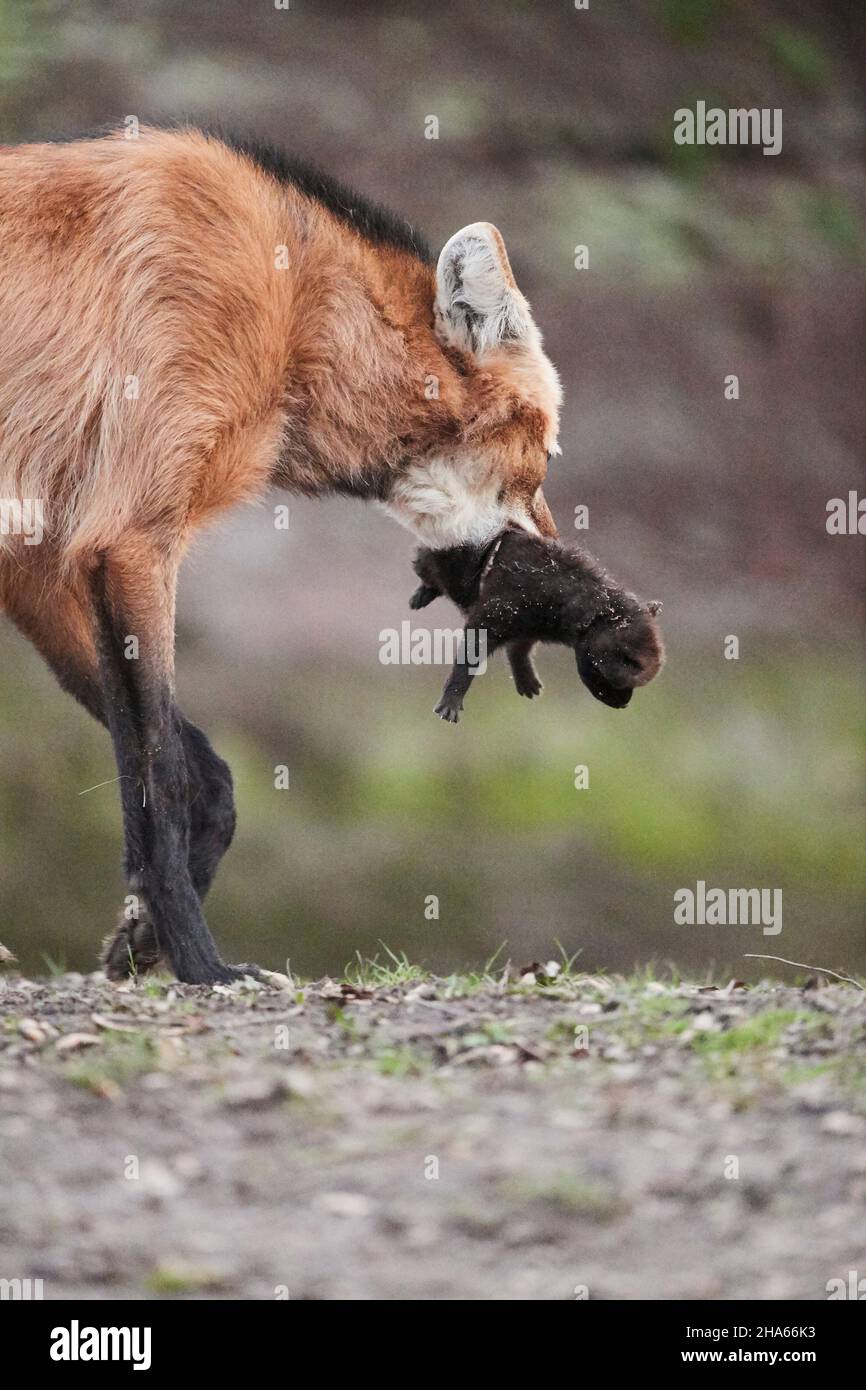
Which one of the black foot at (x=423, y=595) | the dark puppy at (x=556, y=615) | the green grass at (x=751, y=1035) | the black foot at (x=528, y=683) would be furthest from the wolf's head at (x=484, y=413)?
the green grass at (x=751, y=1035)

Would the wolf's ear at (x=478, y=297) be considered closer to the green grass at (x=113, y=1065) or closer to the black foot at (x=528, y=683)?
the black foot at (x=528, y=683)

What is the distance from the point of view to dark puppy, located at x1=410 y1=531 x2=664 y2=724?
4.80m

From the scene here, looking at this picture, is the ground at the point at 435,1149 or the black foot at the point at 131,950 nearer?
the ground at the point at 435,1149

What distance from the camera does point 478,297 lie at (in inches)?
192

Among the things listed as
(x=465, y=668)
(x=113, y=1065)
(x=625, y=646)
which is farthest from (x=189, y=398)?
(x=113, y=1065)

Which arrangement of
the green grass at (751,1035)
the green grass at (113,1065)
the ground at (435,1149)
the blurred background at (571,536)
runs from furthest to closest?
the blurred background at (571,536) < the green grass at (751,1035) < the green grass at (113,1065) < the ground at (435,1149)

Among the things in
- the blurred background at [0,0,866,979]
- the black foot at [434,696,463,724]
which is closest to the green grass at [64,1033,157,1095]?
the black foot at [434,696,463,724]

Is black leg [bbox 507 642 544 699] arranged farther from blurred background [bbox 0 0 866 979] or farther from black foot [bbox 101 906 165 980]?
blurred background [bbox 0 0 866 979]

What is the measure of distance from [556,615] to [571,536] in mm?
7239

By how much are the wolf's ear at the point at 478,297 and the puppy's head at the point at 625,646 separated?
91 centimetres

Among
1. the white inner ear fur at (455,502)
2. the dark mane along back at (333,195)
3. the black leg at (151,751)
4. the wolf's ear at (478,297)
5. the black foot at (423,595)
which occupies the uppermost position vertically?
the dark mane along back at (333,195)

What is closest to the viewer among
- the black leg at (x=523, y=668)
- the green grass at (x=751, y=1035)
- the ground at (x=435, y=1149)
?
the ground at (x=435, y=1149)

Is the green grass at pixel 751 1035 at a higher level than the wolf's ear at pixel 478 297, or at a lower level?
lower

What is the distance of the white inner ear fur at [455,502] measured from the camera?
4.97 metres
